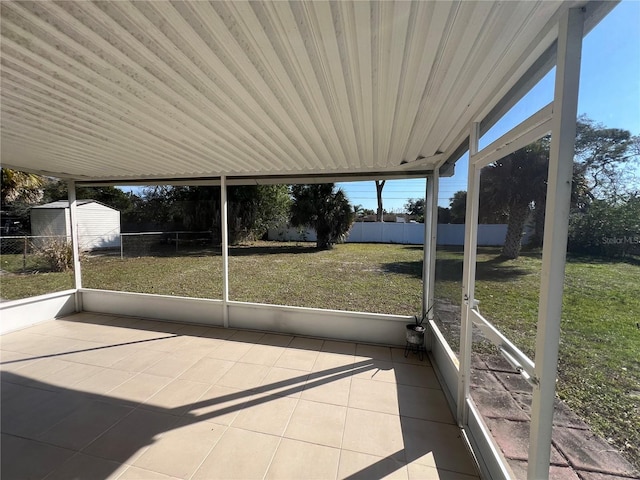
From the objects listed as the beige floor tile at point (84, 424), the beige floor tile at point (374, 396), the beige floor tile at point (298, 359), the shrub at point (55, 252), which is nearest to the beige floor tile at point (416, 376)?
the beige floor tile at point (374, 396)

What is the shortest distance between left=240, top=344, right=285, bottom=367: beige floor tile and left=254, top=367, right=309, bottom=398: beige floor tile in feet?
0.56

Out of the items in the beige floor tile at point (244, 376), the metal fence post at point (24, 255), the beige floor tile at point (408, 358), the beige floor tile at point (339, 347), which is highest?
the metal fence post at point (24, 255)

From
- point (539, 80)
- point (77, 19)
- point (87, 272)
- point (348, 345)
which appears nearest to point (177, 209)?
point (87, 272)

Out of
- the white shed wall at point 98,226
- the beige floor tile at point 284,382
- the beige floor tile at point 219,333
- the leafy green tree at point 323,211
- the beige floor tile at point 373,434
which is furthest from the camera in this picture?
the leafy green tree at point 323,211

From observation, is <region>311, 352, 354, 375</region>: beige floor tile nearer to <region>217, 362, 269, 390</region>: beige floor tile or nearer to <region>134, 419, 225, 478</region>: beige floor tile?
<region>217, 362, 269, 390</region>: beige floor tile

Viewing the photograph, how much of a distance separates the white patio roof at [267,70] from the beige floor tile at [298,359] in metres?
2.22

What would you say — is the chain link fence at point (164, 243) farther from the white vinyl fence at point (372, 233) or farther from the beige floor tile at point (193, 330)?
the beige floor tile at point (193, 330)

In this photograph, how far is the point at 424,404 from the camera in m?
2.23

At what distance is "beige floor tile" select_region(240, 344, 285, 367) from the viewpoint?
2.88m

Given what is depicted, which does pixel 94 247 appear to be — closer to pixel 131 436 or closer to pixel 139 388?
pixel 139 388

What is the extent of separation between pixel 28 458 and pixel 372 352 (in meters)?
2.85

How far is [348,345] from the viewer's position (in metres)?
3.31

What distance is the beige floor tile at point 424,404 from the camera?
6.85ft

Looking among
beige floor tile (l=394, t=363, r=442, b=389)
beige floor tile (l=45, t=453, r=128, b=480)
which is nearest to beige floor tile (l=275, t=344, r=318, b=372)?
beige floor tile (l=394, t=363, r=442, b=389)
